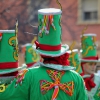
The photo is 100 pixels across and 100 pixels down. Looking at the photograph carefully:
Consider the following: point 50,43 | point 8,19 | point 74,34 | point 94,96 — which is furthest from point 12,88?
point 74,34

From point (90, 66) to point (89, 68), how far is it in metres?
0.09

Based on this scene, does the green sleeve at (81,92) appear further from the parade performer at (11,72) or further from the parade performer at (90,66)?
the parade performer at (90,66)

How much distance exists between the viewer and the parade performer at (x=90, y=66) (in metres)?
7.01

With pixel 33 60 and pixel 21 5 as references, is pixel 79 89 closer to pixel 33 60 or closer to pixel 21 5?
pixel 33 60

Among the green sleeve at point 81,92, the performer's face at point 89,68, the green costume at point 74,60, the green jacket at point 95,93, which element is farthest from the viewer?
the performer's face at point 89,68

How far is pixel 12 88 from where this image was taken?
5027mm

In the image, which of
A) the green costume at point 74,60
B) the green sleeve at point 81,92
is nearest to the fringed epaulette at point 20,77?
the green sleeve at point 81,92

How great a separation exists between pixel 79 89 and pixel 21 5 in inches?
562

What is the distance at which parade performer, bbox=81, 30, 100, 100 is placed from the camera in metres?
7.01

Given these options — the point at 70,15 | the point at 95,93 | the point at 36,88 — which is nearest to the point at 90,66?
the point at 95,93

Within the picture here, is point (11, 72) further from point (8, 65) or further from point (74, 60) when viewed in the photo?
point (74, 60)

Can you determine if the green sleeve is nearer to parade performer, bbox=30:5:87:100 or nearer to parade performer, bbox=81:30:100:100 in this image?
parade performer, bbox=30:5:87:100

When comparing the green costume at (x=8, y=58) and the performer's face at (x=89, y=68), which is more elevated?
the green costume at (x=8, y=58)

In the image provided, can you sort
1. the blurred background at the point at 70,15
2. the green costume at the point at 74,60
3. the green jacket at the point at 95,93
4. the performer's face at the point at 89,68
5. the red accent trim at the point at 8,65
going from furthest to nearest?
the blurred background at the point at 70,15
the performer's face at the point at 89,68
the green costume at the point at 74,60
the green jacket at the point at 95,93
the red accent trim at the point at 8,65
